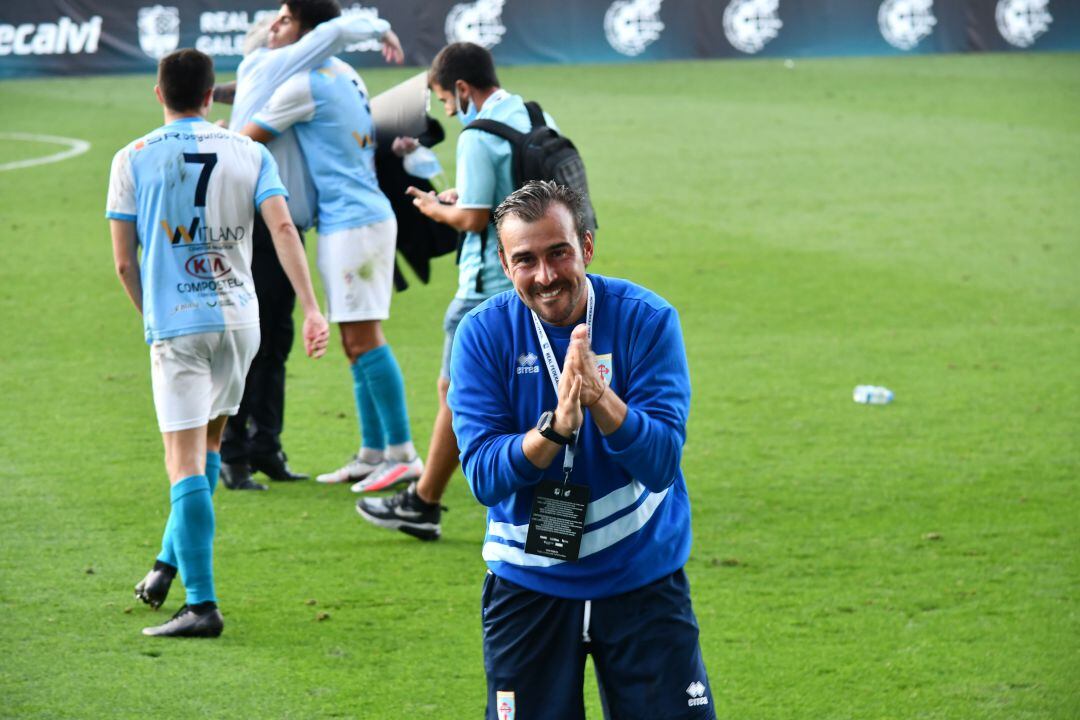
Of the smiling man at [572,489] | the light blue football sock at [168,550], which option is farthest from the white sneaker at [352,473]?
the smiling man at [572,489]

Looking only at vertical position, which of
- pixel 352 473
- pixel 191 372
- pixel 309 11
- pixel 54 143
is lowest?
pixel 54 143

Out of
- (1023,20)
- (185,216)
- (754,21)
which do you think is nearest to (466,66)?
(185,216)

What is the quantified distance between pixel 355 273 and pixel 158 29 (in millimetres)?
20048

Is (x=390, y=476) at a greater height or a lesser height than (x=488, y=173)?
lesser

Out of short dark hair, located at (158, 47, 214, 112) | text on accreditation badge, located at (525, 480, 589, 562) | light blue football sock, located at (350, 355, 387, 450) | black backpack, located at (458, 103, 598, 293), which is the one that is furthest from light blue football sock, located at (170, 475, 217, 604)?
text on accreditation badge, located at (525, 480, 589, 562)

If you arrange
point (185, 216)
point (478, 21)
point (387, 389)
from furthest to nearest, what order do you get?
point (478, 21), point (387, 389), point (185, 216)

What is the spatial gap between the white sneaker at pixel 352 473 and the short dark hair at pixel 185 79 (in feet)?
8.13

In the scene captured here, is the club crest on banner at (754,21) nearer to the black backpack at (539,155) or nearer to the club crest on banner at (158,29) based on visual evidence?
the club crest on banner at (158,29)

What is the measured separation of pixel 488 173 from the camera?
6.08 metres

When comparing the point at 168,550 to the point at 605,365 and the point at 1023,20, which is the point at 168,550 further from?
the point at 1023,20

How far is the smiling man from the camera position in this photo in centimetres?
322

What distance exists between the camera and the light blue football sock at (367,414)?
7.32m

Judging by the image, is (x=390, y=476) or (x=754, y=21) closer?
(x=390, y=476)

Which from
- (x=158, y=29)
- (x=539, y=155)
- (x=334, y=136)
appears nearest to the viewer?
(x=539, y=155)
